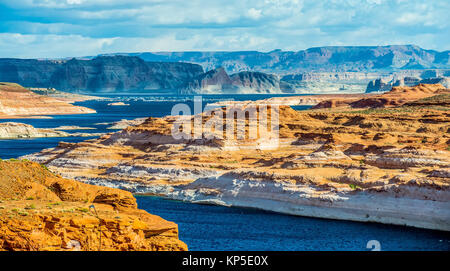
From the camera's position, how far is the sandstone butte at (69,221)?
2083cm

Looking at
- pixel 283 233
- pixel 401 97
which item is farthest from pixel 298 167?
pixel 401 97

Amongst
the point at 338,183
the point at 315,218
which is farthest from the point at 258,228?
the point at 338,183

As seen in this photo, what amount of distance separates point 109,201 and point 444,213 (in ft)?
94.9

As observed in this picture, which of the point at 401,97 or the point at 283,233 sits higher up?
the point at 401,97

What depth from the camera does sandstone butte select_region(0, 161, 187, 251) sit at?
820 inches

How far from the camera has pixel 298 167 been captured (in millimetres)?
59438

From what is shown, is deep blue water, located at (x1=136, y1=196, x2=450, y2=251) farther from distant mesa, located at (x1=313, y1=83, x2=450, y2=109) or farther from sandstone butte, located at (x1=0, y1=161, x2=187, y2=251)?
distant mesa, located at (x1=313, y1=83, x2=450, y2=109)

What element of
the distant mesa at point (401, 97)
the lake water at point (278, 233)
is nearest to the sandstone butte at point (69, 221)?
the lake water at point (278, 233)

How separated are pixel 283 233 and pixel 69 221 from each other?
88.1ft

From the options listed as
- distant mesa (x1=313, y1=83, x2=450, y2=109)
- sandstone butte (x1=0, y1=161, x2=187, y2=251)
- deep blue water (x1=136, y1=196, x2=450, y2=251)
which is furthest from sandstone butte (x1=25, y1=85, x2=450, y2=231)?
distant mesa (x1=313, y1=83, x2=450, y2=109)

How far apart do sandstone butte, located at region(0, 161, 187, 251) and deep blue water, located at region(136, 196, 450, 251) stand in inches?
621

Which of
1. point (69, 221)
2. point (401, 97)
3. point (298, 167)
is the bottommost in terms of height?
point (298, 167)

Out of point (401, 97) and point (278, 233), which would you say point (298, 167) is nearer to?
point (278, 233)
